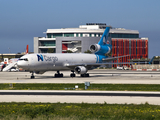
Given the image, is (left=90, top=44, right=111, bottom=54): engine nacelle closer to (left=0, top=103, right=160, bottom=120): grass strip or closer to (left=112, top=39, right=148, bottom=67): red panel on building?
(left=0, top=103, right=160, bottom=120): grass strip

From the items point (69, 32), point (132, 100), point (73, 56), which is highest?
point (69, 32)

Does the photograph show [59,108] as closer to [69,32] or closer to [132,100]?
[132,100]

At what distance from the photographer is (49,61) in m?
60.1

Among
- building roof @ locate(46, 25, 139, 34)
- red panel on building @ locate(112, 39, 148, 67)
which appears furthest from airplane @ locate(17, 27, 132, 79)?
red panel on building @ locate(112, 39, 148, 67)

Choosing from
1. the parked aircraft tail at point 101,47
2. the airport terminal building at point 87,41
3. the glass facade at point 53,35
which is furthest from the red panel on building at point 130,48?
the parked aircraft tail at point 101,47

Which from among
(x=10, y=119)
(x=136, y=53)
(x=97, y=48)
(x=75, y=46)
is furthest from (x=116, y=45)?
(x=10, y=119)

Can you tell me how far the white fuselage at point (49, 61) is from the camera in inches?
2261

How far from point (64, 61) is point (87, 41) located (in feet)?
309

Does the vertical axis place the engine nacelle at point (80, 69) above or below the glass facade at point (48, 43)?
below

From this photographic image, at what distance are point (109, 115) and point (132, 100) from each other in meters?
7.59

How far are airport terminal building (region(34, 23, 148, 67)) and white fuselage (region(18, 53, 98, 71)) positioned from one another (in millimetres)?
86407

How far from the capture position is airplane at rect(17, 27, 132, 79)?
57.8 m

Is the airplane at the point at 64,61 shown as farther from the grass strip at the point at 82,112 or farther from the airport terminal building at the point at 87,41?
the airport terminal building at the point at 87,41

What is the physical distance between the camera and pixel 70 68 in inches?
2559
